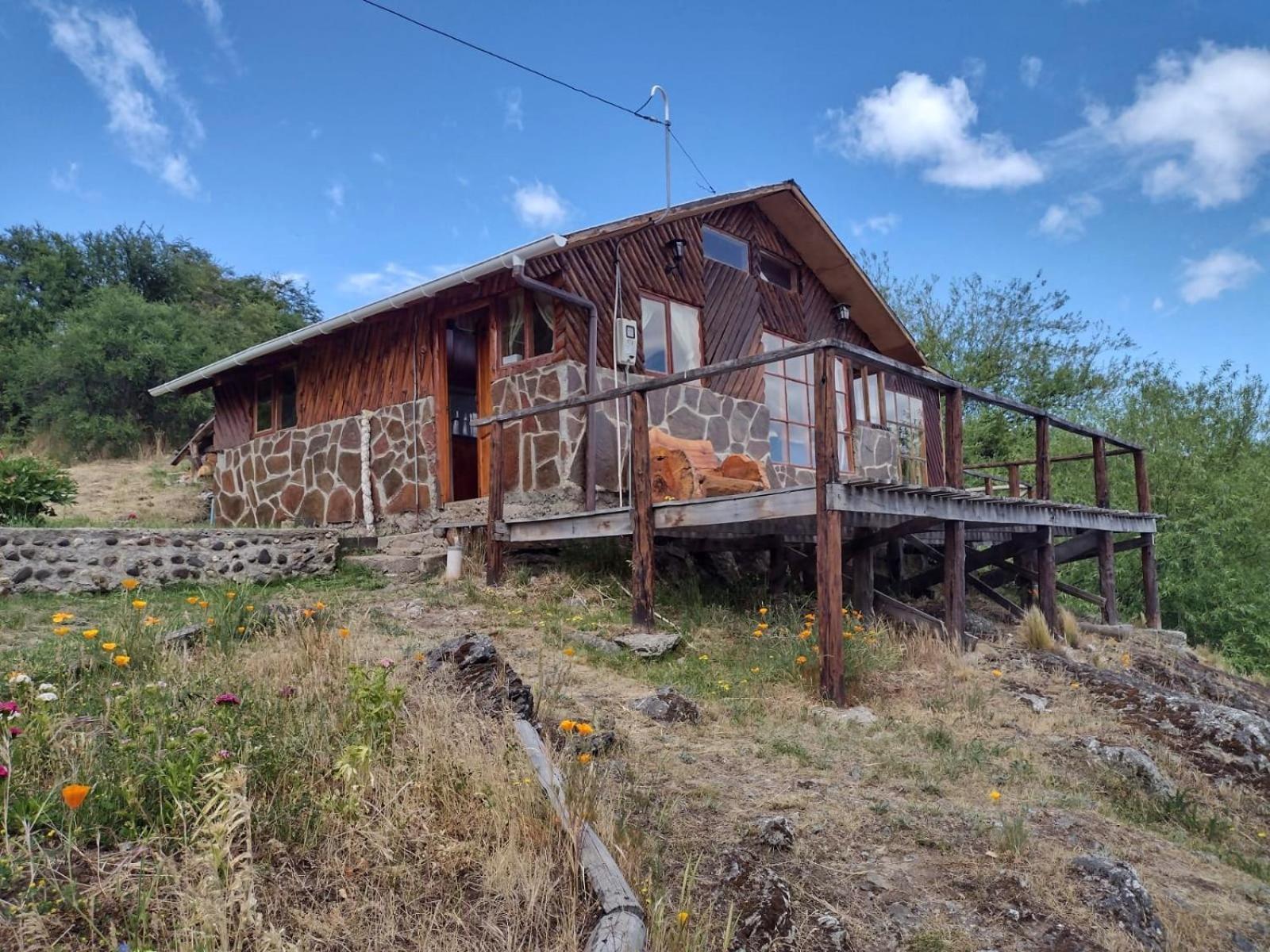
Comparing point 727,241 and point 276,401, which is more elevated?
point 727,241

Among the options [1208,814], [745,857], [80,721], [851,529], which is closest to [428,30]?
[851,529]

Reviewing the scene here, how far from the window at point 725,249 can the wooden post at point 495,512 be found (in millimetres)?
4282

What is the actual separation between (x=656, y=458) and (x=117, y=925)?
712cm

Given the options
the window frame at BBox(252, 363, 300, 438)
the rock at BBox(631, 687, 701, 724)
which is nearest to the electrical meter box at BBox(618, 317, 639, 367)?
the rock at BBox(631, 687, 701, 724)

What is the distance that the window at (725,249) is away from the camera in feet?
36.7

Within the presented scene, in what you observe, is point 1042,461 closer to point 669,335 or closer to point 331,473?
point 669,335

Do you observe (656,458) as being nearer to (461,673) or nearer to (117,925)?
(461,673)

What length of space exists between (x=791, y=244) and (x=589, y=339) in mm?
4959

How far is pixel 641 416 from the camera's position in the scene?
7.13 metres

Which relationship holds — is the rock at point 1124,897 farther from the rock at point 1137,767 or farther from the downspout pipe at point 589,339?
the downspout pipe at point 589,339

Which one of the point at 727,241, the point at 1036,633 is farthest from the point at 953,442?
the point at 727,241

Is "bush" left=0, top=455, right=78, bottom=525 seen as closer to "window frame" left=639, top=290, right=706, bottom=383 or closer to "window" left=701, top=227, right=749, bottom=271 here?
"window frame" left=639, top=290, right=706, bottom=383

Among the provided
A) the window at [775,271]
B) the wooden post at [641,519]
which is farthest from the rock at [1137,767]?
the window at [775,271]

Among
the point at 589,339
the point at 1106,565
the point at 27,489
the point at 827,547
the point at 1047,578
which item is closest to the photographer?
the point at 827,547
